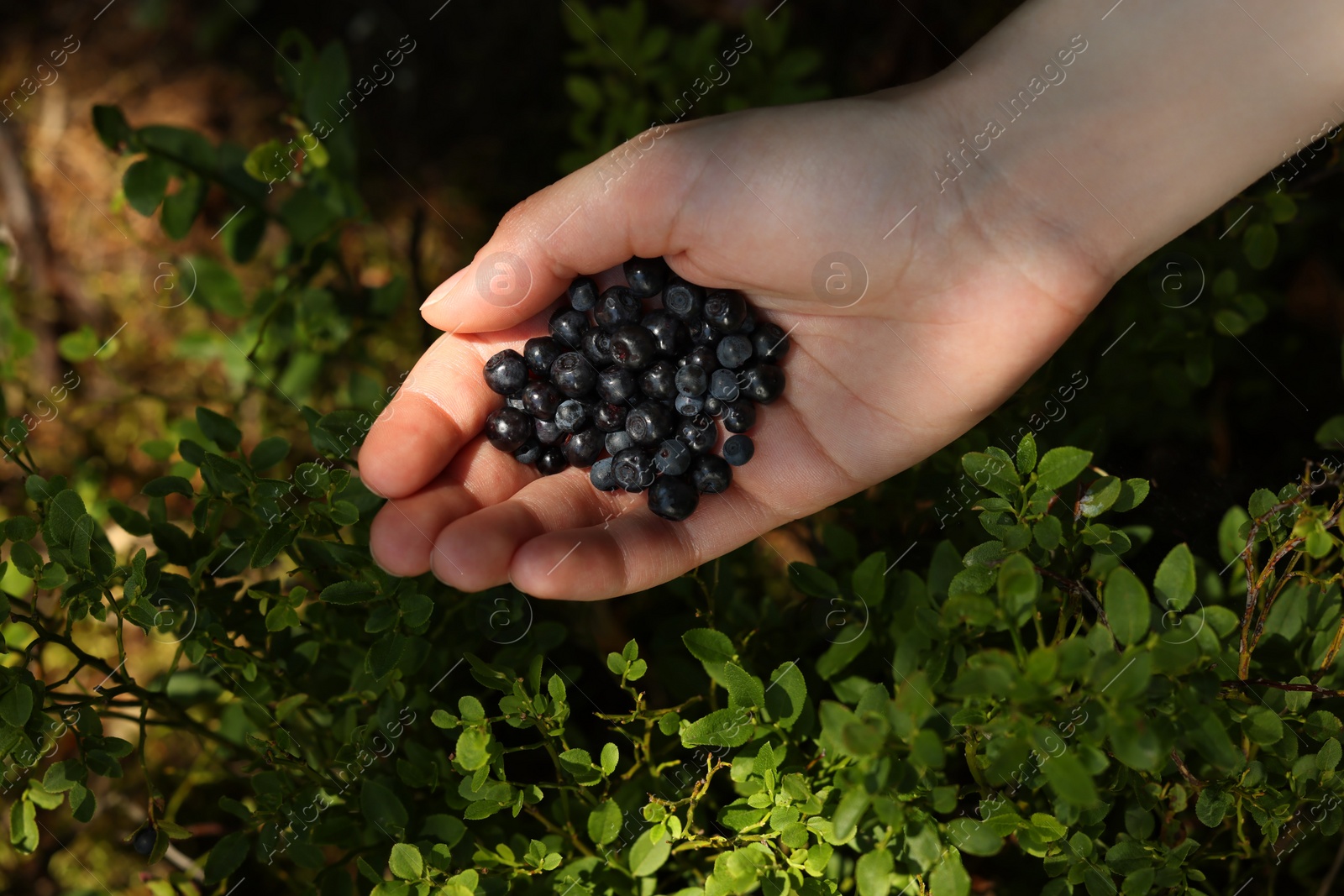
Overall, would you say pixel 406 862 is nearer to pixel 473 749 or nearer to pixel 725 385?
pixel 473 749

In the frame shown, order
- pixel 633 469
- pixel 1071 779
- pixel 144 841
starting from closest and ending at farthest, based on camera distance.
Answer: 1. pixel 1071 779
2. pixel 144 841
3. pixel 633 469

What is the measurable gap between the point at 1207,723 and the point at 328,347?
2.02m

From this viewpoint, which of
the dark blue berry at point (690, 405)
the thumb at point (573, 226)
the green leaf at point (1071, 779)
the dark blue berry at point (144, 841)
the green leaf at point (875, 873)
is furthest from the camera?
the dark blue berry at point (690, 405)

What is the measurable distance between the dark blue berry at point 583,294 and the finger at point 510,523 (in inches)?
14.3

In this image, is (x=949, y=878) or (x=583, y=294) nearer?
(x=949, y=878)

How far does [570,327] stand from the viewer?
198cm

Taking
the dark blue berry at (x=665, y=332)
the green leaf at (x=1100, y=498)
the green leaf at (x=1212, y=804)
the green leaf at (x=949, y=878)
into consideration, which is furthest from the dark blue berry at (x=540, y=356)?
the green leaf at (x=1212, y=804)

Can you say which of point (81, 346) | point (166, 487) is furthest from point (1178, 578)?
point (81, 346)

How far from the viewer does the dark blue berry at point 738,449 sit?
1881 millimetres

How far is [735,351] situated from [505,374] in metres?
0.48

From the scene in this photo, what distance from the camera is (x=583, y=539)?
160 cm

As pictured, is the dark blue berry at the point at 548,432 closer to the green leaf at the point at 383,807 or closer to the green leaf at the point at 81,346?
the green leaf at the point at 383,807

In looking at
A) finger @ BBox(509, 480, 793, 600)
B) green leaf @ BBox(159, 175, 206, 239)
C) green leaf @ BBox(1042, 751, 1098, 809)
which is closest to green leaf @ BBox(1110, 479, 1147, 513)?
green leaf @ BBox(1042, 751, 1098, 809)

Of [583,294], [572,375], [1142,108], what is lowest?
[1142,108]
